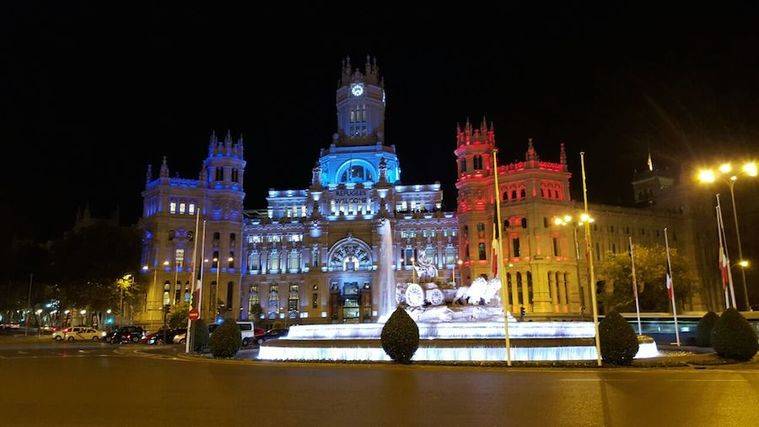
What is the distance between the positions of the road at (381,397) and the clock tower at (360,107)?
105m

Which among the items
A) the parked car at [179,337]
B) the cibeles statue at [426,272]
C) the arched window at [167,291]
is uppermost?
the arched window at [167,291]

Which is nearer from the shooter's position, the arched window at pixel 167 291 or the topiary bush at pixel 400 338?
the topiary bush at pixel 400 338

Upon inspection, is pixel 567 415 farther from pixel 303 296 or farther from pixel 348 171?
pixel 348 171

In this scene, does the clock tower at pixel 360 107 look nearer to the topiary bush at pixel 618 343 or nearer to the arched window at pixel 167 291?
the arched window at pixel 167 291

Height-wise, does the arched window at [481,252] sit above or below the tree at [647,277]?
above

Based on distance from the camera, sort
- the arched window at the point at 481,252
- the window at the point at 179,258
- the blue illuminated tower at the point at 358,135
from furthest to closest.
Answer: the blue illuminated tower at the point at 358,135 < the window at the point at 179,258 < the arched window at the point at 481,252

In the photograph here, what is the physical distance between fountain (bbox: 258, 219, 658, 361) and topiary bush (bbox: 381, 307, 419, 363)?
2210 millimetres

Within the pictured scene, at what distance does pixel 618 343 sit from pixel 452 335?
1147 cm

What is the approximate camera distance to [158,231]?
99688 mm

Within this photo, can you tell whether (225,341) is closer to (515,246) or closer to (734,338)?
(734,338)

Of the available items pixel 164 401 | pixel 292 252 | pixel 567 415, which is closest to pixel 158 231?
pixel 292 252

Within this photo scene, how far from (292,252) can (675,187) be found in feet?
258

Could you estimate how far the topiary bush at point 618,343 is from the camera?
26.6 m

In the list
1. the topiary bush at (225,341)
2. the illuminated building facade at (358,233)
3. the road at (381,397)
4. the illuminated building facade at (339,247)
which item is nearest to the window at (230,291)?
the illuminated building facade at (358,233)
